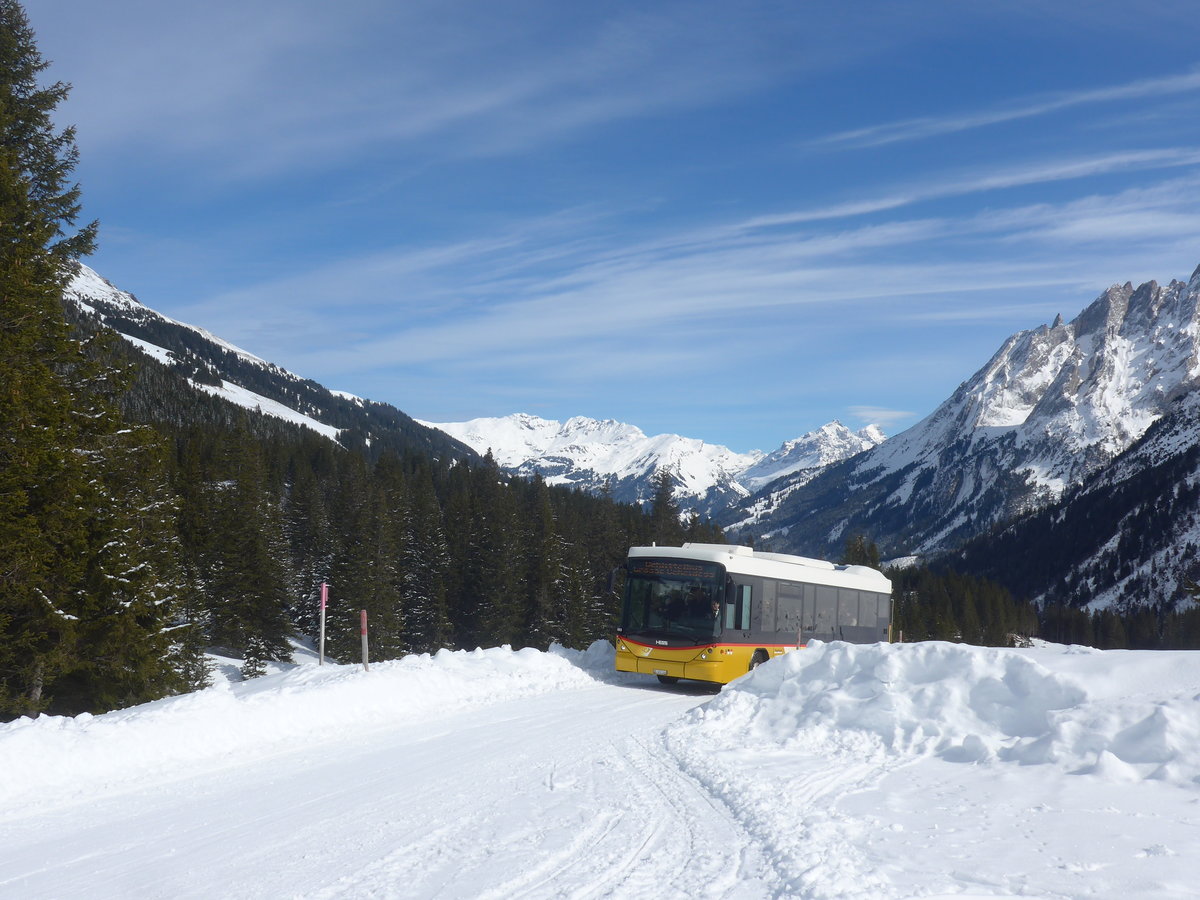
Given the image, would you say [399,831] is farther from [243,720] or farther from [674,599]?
[674,599]

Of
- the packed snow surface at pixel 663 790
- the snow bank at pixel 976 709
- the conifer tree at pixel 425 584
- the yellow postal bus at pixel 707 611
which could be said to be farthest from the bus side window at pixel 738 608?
the conifer tree at pixel 425 584

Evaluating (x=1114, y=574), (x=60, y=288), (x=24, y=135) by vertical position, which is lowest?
(x=1114, y=574)

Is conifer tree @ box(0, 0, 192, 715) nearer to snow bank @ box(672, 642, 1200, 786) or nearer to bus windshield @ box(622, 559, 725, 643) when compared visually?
bus windshield @ box(622, 559, 725, 643)

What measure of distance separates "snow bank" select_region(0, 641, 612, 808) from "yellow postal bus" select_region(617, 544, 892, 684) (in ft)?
7.84

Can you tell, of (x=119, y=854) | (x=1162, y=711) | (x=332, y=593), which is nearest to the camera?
(x=119, y=854)

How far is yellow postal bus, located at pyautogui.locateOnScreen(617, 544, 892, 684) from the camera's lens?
1969 centimetres

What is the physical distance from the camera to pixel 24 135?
19.5 metres

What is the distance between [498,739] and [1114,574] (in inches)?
6766

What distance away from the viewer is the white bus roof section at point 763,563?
20.4 meters

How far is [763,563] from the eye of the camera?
21.4m

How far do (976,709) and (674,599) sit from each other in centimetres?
990

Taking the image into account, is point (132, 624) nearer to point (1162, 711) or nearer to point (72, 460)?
point (72, 460)

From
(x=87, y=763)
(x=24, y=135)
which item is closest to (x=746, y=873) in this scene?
(x=87, y=763)

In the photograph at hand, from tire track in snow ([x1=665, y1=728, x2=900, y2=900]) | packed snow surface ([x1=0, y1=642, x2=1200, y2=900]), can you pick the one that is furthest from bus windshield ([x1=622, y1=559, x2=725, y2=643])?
tire track in snow ([x1=665, y1=728, x2=900, y2=900])
